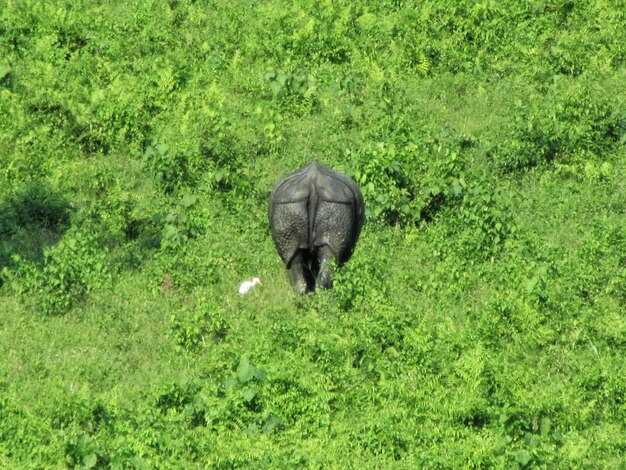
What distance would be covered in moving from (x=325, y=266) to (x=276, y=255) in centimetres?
99

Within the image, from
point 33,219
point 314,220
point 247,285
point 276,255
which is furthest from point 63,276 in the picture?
point 314,220

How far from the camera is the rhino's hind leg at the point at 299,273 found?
13.3 m

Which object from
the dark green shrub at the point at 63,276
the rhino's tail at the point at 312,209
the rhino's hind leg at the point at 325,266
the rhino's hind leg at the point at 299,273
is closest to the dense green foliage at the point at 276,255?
the dark green shrub at the point at 63,276

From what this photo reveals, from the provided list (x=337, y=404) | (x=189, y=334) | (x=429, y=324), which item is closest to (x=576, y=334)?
(x=429, y=324)

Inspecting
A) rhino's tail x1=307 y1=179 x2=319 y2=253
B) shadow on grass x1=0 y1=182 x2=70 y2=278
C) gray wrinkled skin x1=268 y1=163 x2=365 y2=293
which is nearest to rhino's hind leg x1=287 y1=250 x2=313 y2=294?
gray wrinkled skin x1=268 y1=163 x2=365 y2=293

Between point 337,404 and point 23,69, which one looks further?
point 23,69

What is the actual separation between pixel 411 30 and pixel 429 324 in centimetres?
645

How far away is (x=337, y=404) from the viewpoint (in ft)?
37.7

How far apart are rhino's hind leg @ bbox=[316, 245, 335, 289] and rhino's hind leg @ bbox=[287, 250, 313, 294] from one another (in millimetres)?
176

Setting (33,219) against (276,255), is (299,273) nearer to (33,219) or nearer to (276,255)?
(276,255)

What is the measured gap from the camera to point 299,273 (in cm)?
1334

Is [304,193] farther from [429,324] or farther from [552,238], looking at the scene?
[552,238]

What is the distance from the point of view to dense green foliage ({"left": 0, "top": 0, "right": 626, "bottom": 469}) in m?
11.1

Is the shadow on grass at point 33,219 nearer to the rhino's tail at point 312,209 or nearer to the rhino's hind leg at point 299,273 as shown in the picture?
the rhino's hind leg at point 299,273
